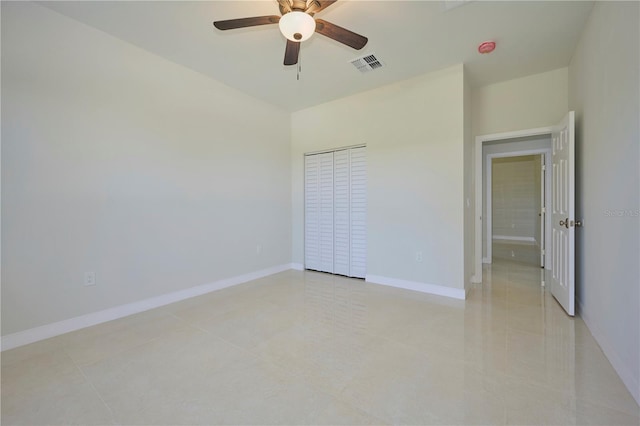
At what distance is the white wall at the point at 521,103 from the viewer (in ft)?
10.8

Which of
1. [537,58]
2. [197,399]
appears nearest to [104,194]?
[197,399]

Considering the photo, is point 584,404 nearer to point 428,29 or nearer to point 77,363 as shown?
point 428,29

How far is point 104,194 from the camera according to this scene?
2.57m

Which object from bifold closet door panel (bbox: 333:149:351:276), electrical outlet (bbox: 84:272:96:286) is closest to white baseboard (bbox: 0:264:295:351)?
electrical outlet (bbox: 84:272:96:286)

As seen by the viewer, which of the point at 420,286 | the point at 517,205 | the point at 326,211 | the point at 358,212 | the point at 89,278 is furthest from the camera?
the point at 517,205

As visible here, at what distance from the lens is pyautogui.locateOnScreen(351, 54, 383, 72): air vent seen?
2.96 meters

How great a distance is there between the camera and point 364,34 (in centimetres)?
256

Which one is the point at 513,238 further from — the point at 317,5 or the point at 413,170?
the point at 317,5

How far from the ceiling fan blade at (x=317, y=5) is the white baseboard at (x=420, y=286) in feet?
10.0

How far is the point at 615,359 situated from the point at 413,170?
2.37 meters

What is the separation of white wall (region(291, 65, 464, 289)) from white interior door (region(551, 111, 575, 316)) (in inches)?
36.2

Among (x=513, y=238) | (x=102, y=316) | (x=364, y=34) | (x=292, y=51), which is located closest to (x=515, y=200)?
(x=513, y=238)

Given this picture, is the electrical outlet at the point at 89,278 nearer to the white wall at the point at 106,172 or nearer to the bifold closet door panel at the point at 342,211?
the white wall at the point at 106,172

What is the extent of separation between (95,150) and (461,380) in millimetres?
3481
